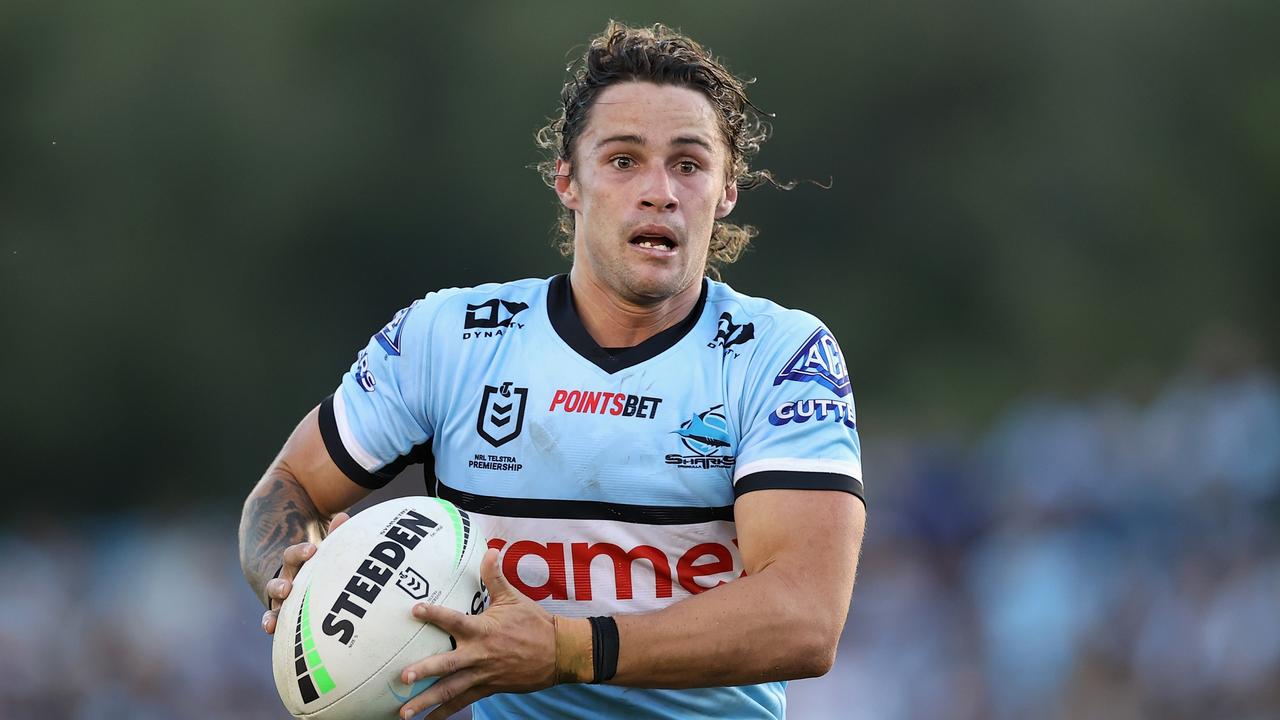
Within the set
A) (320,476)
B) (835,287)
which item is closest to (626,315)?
(320,476)

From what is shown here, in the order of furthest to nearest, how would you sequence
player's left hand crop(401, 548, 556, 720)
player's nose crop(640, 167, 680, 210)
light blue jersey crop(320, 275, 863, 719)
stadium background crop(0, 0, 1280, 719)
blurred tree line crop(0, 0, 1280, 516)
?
blurred tree line crop(0, 0, 1280, 516), stadium background crop(0, 0, 1280, 719), player's nose crop(640, 167, 680, 210), light blue jersey crop(320, 275, 863, 719), player's left hand crop(401, 548, 556, 720)

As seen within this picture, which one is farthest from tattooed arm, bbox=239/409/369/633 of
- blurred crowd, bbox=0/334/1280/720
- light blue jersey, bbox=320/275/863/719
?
blurred crowd, bbox=0/334/1280/720

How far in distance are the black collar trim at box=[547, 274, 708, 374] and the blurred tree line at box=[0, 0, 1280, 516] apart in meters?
4.45

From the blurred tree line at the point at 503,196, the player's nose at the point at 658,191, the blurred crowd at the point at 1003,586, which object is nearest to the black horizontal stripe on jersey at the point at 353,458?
the player's nose at the point at 658,191

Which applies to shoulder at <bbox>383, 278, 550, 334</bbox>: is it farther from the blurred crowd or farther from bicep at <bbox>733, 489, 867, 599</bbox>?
the blurred crowd

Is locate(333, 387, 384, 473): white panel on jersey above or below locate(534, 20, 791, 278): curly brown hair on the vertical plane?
below

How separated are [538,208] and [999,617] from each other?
357 cm

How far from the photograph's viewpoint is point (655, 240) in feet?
11.9

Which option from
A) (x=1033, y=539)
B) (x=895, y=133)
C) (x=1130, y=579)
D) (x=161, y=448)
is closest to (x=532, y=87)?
(x=895, y=133)

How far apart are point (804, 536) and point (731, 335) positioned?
65cm

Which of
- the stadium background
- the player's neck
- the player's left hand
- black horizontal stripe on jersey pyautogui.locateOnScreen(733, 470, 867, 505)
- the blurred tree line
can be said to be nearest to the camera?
the player's left hand

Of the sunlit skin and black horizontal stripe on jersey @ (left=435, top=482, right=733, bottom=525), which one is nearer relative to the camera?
black horizontal stripe on jersey @ (left=435, top=482, right=733, bottom=525)

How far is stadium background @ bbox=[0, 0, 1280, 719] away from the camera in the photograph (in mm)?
7648

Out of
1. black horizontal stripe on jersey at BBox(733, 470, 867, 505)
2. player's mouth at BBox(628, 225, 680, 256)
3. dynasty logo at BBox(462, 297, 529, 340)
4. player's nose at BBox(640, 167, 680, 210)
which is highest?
player's nose at BBox(640, 167, 680, 210)
